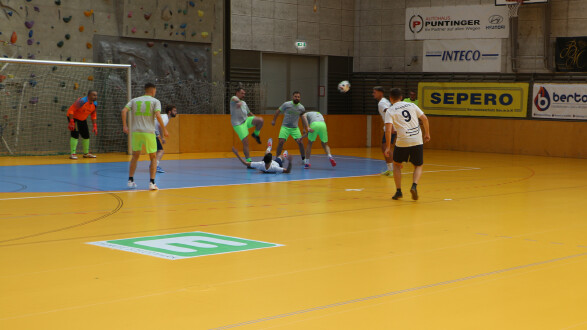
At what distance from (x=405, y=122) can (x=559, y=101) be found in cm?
1376

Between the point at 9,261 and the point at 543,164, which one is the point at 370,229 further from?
the point at 543,164

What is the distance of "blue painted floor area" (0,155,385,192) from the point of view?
1456 centimetres

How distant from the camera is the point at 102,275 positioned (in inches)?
271

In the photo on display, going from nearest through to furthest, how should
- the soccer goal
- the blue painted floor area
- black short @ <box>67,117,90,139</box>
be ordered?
the blue painted floor area < black short @ <box>67,117,90,139</box> < the soccer goal

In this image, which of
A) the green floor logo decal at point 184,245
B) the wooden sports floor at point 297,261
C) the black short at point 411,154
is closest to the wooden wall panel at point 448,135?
the wooden sports floor at point 297,261

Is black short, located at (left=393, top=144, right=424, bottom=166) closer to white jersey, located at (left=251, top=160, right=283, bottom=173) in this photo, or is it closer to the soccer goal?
white jersey, located at (left=251, top=160, right=283, bottom=173)

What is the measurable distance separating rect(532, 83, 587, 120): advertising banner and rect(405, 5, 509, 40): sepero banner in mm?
2390

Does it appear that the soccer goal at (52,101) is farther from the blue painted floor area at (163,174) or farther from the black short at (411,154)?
the black short at (411,154)

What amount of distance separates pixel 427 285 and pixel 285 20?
73.0ft

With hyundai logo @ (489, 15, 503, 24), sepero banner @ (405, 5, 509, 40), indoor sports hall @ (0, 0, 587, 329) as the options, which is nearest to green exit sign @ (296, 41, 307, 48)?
indoor sports hall @ (0, 0, 587, 329)

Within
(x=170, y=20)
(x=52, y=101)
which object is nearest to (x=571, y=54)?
(x=170, y=20)

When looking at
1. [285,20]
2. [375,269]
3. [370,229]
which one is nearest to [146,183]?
[370,229]

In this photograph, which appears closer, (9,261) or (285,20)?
(9,261)

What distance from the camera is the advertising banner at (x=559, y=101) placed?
→ 24172 mm
